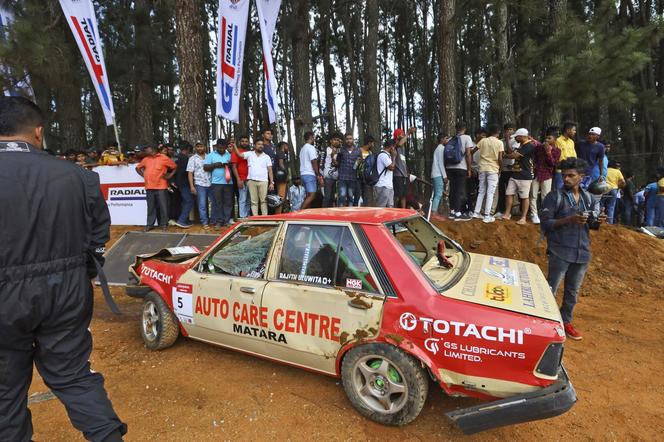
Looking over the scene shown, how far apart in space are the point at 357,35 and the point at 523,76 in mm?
14680

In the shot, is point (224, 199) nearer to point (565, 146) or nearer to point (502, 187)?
point (502, 187)

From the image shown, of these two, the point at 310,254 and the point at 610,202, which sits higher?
the point at 610,202

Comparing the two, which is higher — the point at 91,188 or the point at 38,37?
the point at 38,37

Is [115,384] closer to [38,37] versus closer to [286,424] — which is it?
[286,424]

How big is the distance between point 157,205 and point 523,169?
7371 millimetres

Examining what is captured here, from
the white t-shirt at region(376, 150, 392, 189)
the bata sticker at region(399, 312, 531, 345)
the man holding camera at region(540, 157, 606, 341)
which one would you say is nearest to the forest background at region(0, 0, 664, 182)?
the white t-shirt at region(376, 150, 392, 189)

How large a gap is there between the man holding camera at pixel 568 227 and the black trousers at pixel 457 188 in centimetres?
373

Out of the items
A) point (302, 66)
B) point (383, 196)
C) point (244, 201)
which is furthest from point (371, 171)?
point (302, 66)

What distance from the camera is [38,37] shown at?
8797 mm

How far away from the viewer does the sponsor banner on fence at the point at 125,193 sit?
8.38 m

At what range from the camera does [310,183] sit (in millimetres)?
8180

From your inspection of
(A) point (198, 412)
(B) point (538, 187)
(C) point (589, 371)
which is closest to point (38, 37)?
(A) point (198, 412)

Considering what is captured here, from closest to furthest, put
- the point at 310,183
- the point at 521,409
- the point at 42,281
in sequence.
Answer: the point at 42,281
the point at 521,409
the point at 310,183

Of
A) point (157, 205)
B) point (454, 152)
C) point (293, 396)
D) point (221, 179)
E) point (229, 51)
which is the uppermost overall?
point (229, 51)
